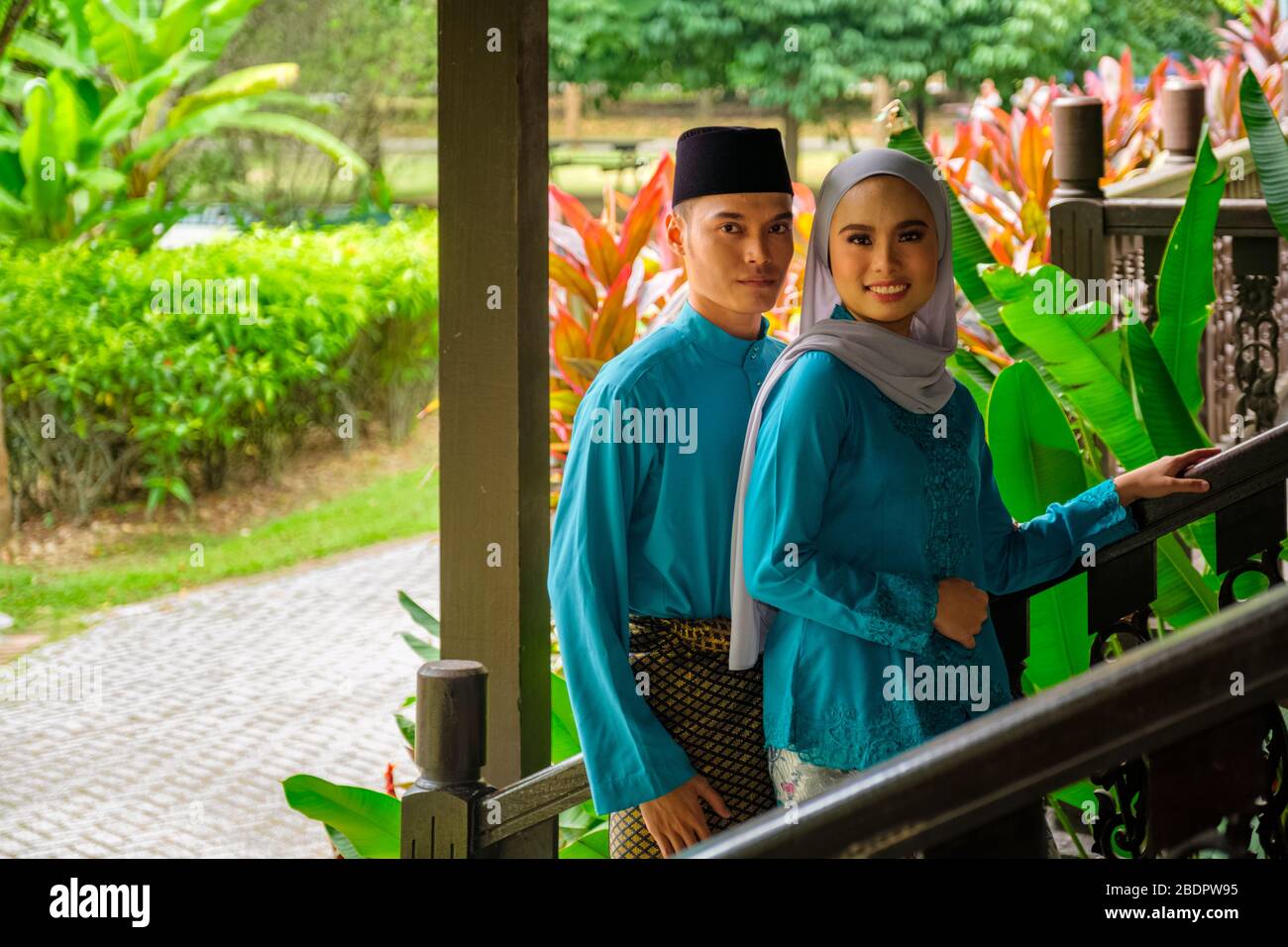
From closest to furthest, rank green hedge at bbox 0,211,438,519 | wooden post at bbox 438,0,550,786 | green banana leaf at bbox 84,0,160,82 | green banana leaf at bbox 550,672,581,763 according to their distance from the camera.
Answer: wooden post at bbox 438,0,550,786 < green banana leaf at bbox 550,672,581,763 < green hedge at bbox 0,211,438,519 < green banana leaf at bbox 84,0,160,82

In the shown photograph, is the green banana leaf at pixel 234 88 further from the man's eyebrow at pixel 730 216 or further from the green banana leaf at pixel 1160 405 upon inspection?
the man's eyebrow at pixel 730 216

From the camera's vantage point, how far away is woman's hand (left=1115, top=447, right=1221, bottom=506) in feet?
6.30

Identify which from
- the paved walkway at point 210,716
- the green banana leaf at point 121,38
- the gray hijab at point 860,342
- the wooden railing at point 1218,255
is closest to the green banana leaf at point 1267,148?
the wooden railing at point 1218,255

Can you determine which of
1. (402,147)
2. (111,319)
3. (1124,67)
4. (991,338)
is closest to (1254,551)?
(991,338)

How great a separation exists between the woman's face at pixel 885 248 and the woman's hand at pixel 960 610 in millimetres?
319

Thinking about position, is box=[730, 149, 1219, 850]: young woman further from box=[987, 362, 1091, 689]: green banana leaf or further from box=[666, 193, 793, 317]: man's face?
box=[987, 362, 1091, 689]: green banana leaf

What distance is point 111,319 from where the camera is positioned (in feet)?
27.1

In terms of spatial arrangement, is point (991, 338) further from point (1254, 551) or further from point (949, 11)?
point (949, 11)

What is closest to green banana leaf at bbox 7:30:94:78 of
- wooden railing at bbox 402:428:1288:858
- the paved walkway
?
the paved walkway

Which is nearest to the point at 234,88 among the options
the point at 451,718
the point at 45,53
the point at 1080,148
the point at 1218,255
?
the point at 45,53

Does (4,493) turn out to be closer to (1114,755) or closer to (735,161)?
(735,161)

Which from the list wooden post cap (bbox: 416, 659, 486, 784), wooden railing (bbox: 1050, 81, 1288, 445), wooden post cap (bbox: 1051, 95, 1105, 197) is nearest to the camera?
wooden post cap (bbox: 416, 659, 486, 784)

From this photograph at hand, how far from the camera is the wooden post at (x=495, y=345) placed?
2430 mm

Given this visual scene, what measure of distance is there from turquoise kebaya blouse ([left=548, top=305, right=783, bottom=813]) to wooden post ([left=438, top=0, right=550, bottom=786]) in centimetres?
58
